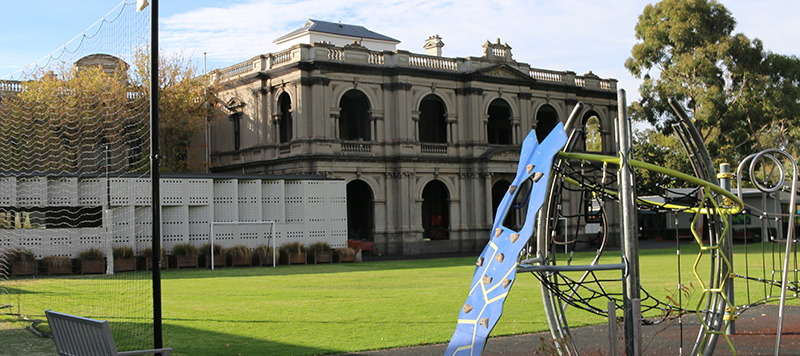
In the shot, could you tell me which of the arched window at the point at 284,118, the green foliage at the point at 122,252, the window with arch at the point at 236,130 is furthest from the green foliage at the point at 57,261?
the window with arch at the point at 236,130

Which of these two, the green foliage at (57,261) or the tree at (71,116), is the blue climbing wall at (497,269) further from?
the green foliage at (57,261)

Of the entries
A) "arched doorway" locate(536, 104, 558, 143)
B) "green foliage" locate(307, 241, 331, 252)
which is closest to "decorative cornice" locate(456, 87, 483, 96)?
"arched doorway" locate(536, 104, 558, 143)

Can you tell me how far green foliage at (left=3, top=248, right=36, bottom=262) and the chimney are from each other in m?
28.0

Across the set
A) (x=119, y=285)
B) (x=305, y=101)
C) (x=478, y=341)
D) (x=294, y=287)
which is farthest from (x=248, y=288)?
(x=305, y=101)

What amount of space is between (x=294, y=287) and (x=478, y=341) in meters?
15.4

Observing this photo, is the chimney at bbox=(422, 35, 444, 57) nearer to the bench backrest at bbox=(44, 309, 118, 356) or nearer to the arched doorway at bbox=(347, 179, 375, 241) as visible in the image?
the arched doorway at bbox=(347, 179, 375, 241)

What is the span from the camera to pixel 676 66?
47.0 meters

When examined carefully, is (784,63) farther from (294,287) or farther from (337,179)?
(294,287)

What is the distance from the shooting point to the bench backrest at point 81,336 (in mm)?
7039

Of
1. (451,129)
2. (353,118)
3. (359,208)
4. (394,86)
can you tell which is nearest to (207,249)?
(359,208)

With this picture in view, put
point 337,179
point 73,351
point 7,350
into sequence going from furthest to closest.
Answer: point 337,179, point 7,350, point 73,351

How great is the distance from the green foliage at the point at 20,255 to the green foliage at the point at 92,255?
161 centimetres

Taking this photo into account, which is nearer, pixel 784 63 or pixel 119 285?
pixel 119 285

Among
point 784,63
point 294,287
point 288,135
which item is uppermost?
point 784,63
